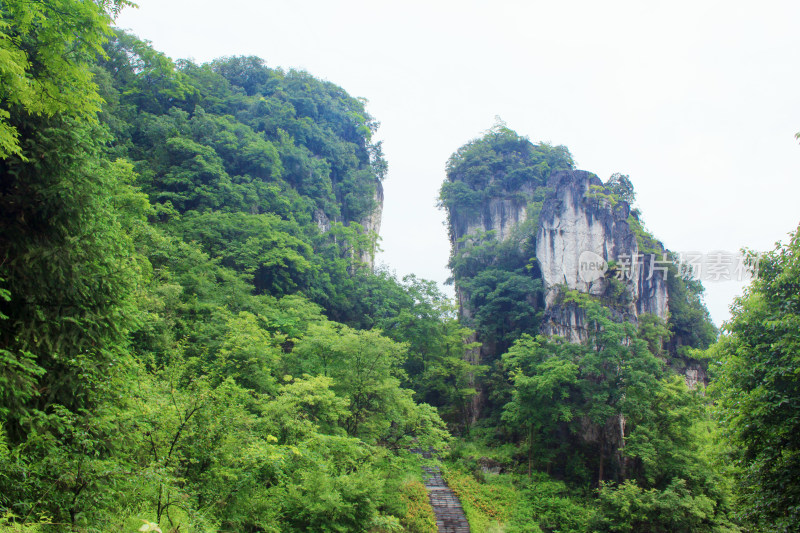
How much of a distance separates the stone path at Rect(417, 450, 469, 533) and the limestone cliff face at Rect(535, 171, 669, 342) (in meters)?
9.27

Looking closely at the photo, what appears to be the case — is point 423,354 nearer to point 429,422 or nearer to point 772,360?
point 429,422

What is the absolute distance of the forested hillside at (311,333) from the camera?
570 cm

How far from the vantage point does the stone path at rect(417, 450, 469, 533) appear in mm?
14016

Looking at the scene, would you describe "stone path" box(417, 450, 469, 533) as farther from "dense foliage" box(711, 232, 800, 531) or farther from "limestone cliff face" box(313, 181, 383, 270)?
"limestone cliff face" box(313, 181, 383, 270)

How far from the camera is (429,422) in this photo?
12.9m

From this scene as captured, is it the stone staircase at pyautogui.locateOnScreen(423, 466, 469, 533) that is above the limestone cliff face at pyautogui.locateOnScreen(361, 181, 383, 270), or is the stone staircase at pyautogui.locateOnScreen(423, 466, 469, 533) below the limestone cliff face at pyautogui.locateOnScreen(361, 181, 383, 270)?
below

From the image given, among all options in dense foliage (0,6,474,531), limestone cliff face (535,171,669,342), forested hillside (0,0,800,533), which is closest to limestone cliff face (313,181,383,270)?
forested hillside (0,0,800,533)

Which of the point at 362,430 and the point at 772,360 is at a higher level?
the point at 772,360

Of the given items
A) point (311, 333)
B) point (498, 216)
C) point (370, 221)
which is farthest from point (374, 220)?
point (311, 333)

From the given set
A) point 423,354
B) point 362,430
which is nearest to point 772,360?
point 362,430

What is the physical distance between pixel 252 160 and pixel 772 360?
2135 cm

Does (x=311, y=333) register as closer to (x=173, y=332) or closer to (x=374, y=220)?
(x=173, y=332)

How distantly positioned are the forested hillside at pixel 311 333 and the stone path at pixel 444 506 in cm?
49

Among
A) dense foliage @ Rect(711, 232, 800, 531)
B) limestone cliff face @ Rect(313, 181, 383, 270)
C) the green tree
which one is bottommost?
dense foliage @ Rect(711, 232, 800, 531)
